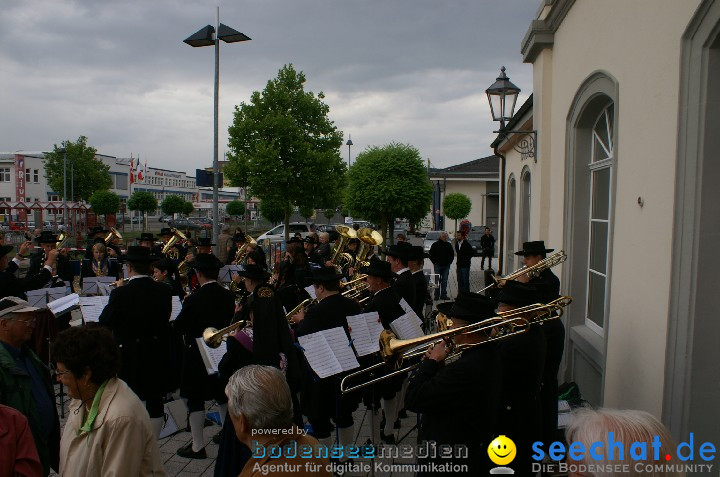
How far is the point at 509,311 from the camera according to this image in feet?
13.0

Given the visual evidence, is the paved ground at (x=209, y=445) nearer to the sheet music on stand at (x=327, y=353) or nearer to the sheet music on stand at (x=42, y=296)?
the sheet music on stand at (x=327, y=353)

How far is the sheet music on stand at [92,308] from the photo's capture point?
18.2 ft

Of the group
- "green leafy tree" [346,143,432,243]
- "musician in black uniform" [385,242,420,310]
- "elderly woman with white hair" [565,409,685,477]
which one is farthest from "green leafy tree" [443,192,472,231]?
"elderly woman with white hair" [565,409,685,477]

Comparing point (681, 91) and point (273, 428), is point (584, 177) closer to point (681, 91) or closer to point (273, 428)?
point (681, 91)

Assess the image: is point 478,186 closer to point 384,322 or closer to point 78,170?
point 78,170

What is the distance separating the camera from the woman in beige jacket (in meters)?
2.87

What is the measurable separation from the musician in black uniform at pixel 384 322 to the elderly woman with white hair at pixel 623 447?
3403 millimetres

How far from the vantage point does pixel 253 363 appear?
4742 millimetres

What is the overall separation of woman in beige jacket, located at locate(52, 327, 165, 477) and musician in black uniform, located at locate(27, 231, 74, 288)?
519 centimetres

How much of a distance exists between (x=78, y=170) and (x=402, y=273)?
4774cm

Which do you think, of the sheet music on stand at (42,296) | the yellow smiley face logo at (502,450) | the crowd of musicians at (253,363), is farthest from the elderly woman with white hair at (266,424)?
the sheet music on stand at (42,296)

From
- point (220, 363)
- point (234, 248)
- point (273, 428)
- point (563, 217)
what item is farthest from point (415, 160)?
point (273, 428)

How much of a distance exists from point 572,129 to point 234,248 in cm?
822

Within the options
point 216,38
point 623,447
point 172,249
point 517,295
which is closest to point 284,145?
point 216,38
